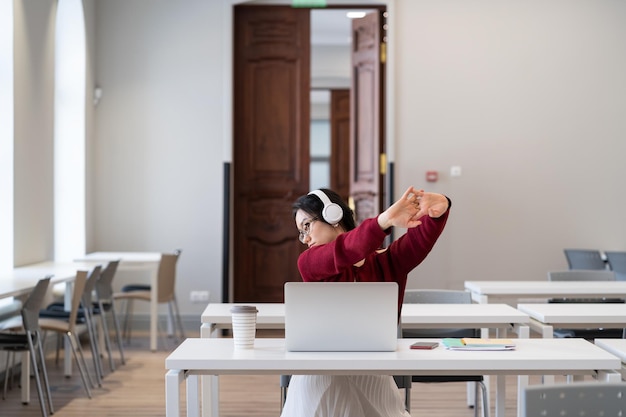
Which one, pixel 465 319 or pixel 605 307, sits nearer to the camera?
pixel 465 319

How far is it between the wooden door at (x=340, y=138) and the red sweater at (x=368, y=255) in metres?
9.93

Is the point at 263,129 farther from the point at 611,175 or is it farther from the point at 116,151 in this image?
the point at 611,175

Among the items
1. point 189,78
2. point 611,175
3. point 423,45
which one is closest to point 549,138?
point 611,175

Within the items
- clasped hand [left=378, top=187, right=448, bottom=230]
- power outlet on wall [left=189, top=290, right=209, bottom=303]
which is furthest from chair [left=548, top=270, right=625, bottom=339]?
power outlet on wall [left=189, top=290, right=209, bottom=303]

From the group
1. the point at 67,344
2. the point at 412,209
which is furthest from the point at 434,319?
the point at 67,344

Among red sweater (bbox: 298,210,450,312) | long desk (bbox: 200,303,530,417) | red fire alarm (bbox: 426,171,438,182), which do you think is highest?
red fire alarm (bbox: 426,171,438,182)

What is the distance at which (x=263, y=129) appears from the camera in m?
8.88

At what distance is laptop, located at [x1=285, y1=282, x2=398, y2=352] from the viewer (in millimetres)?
2654

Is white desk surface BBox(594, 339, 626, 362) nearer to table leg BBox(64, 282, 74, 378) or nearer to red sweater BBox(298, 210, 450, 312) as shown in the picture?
red sweater BBox(298, 210, 450, 312)

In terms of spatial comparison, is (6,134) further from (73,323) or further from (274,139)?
(274,139)

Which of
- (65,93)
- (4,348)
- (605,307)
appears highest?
(65,93)

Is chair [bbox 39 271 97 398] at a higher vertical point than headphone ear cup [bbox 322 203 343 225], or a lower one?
lower

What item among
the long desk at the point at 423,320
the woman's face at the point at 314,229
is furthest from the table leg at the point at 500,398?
the woman's face at the point at 314,229

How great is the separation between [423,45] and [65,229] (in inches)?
148
